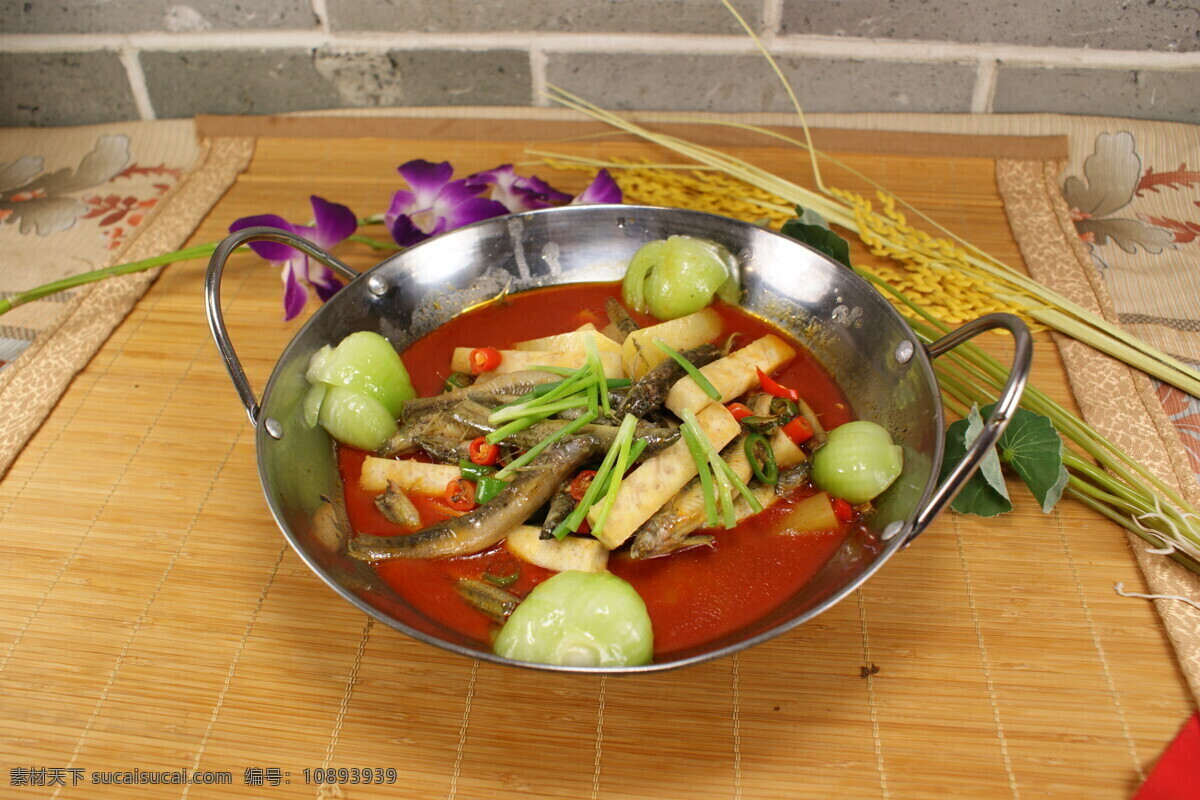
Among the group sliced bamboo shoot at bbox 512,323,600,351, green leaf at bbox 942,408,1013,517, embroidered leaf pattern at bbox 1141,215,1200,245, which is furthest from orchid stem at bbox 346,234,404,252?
embroidered leaf pattern at bbox 1141,215,1200,245

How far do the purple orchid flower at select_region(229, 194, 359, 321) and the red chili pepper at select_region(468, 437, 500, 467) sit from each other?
0.89m

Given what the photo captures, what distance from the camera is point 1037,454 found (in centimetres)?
191

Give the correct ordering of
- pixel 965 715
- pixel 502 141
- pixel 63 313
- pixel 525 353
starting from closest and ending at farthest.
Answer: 1. pixel 965 715
2. pixel 525 353
3. pixel 63 313
4. pixel 502 141

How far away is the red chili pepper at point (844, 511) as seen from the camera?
1.75m

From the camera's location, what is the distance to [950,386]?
220 cm

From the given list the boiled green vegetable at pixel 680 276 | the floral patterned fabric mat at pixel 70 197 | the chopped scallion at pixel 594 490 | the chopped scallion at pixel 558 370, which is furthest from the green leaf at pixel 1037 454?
the floral patterned fabric mat at pixel 70 197

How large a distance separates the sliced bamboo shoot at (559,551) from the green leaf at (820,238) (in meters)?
1.13

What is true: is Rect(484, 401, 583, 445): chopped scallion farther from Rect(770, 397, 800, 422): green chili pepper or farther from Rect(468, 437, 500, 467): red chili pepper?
Rect(770, 397, 800, 422): green chili pepper

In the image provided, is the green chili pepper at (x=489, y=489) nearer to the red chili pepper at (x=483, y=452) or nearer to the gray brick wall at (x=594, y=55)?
the red chili pepper at (x=483, y=452)

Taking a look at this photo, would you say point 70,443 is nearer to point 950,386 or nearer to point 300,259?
point 300,259

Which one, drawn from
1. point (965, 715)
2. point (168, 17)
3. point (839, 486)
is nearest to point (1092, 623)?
point (965, 715)

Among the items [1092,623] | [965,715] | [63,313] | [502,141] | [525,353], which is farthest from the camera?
[502,141]

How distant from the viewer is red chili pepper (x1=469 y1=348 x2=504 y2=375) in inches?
80.7

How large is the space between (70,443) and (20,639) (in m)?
0.62
